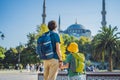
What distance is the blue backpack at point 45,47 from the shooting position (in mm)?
6051

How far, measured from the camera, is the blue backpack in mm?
6051

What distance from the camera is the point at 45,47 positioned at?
6086 millimetres

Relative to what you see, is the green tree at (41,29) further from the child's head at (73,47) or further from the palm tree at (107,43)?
the child's head at (73,47)

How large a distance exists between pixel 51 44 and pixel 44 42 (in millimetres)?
126

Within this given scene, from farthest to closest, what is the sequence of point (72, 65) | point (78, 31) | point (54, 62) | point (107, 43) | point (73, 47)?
point (78, 31) < point (107, 43) < point (72, 65) < point (73, 47) < point (54, 62)

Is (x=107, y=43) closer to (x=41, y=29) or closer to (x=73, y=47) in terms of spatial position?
(x=41, y=29)

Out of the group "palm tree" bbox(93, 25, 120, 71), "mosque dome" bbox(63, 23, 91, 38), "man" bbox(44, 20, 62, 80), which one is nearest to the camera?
"man" bbox(44, 20, 62, 80)

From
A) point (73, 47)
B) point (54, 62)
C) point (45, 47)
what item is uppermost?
point (73, 47)

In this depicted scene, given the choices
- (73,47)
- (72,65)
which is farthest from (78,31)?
(73,47)

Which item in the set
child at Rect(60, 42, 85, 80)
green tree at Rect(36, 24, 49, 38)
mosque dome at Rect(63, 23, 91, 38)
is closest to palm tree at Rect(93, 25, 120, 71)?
green tree at Rect(36, 24, 49, 38)

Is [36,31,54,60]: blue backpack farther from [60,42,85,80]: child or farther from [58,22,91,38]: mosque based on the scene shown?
[58,22,91,38]: mosque

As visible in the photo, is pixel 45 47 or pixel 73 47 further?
pixel 73 47

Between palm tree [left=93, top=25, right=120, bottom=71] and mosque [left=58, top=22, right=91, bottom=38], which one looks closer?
palm tree [left=93, top=25, right=120, bottom=71]

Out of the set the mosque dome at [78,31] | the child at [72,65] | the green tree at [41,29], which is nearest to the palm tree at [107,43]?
the green tree at [41,29]
